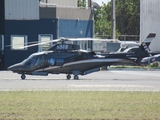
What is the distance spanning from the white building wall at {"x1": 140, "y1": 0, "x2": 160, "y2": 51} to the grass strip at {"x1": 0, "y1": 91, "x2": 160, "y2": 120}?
37812 mm

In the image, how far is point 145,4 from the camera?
204ft

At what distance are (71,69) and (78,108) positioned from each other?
53.1ft

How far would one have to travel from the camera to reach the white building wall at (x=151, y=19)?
5994 cm

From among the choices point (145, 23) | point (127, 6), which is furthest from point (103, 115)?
point (127, 6)

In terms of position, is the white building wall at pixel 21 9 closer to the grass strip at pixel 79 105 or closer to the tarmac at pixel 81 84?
the tarmac at pixel 81 84

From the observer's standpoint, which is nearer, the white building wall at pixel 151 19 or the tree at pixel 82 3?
the white building wall at pixel 151 19

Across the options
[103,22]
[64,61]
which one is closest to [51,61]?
[64,61]

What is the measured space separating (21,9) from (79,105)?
29636 mm

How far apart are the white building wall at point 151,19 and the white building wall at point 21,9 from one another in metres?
17.3

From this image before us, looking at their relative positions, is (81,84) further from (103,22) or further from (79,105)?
(103,22)

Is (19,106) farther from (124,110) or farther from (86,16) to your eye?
(86,16)

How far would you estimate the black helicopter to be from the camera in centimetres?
3316

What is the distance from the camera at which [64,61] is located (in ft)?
110

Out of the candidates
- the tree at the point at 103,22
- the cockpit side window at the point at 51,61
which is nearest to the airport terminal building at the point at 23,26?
the cockpit side window at the point at 51,61
